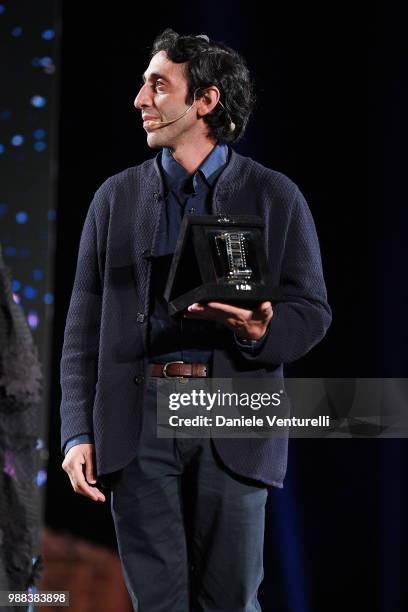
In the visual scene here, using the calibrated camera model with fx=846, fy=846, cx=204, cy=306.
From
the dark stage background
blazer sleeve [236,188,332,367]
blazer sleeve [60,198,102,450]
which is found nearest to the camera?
blazer sleeve [236,188,332,367]

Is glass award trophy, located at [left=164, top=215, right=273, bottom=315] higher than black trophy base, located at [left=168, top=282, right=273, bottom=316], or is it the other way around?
glass award trophy, located at [left=164, top=215, right=273, bottom=315]

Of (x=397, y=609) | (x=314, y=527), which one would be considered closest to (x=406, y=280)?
(x=314, y=527)

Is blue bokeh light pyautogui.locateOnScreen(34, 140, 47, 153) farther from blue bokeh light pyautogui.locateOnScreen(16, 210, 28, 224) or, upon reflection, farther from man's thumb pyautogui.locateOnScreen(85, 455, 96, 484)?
man's thumb pyautogui.locateOnScreen(85, 455, 96, 484)

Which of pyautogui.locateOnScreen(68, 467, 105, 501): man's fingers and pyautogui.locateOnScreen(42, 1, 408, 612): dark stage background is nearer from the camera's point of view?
pyautogui.locateOnScreen(68, 467, 105, 501): man's fingers

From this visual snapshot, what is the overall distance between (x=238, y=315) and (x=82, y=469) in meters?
0.48

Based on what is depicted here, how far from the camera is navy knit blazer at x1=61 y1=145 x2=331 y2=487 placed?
5.29 ft

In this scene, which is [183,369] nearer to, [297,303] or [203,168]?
[297,303]

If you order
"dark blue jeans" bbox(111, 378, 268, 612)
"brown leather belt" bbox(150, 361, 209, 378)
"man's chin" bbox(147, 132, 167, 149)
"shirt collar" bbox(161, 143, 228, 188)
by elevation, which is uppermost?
"man's chin" bbox(147, 132, 167, 149)

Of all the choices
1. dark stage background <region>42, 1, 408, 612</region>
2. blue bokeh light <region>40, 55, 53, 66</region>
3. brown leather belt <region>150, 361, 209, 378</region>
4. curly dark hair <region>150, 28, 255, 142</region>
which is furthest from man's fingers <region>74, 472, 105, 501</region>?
blue bokeh light <region>40, 55, 53, 66</region>

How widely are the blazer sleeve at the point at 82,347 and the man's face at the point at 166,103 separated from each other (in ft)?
0.75

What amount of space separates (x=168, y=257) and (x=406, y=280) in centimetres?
105

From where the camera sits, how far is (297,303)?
1641 millimetres

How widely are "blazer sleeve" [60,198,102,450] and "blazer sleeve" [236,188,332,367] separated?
339mm

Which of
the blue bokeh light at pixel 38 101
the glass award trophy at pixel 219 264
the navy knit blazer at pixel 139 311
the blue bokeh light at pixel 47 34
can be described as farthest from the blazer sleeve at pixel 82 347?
the blue bokeh light at pixel 47 34
